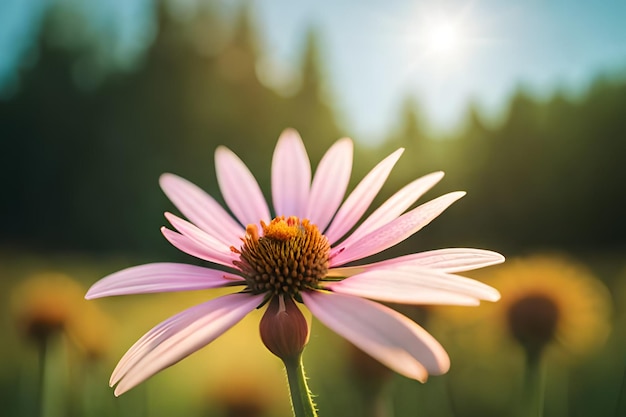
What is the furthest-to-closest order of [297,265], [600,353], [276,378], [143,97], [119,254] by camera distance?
[143,97]
[119,254]
[600,353]
[276,378]
[297,265]

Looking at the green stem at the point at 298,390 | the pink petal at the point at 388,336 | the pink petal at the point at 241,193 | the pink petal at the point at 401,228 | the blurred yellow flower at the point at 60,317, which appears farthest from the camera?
the blurred yellow flower at the point at 60,317

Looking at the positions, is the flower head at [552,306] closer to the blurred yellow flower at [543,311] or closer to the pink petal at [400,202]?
the blurred yellow flower at [543,311]

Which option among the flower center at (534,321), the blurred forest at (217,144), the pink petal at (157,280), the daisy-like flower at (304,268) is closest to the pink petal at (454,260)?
the daisy-like flower at (304,268)

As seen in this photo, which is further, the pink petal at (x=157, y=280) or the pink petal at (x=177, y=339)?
the pink petal at (x=157, y=280)

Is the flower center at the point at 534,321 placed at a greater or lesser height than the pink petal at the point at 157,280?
greater

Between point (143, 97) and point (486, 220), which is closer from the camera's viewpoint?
point (486, 220)

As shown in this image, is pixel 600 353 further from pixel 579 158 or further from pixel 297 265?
pixel 579 158

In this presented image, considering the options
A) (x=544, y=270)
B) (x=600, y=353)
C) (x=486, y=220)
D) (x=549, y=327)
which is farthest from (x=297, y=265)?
(x=486, y=220)

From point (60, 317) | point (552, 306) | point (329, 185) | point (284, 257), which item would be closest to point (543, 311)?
point (552, 306)

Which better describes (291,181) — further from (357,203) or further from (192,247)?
(192,247)
